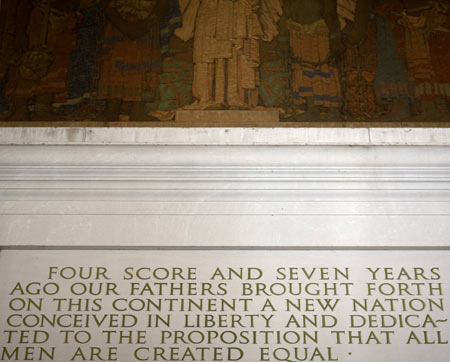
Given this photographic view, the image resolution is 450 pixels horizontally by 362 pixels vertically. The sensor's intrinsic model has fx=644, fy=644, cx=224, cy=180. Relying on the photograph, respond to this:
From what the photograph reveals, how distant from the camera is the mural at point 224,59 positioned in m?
5.53

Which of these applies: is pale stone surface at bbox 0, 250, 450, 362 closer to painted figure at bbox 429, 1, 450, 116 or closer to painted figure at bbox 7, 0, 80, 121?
painted figure at bbox 7, 0, 80, 121

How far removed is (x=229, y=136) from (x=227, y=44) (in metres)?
0.93

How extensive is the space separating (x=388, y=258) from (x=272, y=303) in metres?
0.99

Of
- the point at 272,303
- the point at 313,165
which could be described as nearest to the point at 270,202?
the point at 313,165

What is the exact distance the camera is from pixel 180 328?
4.84m

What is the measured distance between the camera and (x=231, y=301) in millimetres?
4926

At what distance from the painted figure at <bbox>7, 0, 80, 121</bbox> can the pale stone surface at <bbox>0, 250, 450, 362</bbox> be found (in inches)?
51.2

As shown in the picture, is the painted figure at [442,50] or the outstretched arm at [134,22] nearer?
the painted figure at [442,50]

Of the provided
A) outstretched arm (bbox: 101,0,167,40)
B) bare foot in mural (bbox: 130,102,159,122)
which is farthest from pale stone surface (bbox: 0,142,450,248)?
outstretched arm (bbox: 101,0,167,40)

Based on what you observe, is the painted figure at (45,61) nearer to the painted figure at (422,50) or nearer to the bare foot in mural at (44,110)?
the bare foot in mural at (44,110)

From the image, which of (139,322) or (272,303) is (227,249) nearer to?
(272,303)

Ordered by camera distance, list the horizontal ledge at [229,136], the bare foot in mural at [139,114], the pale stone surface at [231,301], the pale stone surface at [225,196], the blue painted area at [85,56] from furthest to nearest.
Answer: the blue painted area at [85,56], the bare foot in mural at [139,114], the horizontal ledge at [229,136], the pale stone surface at [225,196], the pale stone surface at [231,301]

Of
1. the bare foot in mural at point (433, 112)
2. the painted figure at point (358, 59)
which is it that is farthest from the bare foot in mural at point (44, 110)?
the bare foot in mural at point (433, 112)

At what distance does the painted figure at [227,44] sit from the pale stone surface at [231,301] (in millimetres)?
1405
